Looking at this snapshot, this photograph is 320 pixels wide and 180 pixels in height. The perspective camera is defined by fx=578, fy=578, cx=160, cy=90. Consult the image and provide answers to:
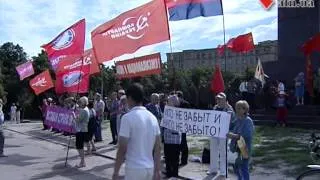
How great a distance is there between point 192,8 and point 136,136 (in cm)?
977

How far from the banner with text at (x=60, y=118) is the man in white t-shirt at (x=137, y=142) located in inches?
621

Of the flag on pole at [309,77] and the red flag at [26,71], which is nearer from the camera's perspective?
the flag on pole at [309,77]

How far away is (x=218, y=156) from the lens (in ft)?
41.6

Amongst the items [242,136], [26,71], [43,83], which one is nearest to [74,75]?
[43,83]

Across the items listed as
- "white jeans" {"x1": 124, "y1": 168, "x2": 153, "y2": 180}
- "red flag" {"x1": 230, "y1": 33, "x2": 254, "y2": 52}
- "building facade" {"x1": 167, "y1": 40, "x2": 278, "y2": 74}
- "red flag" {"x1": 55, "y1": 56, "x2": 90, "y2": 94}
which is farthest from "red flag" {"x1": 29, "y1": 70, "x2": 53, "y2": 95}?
"building facade" {"x1": 167, "y1": 40, "x2": 278, "y2": 74}

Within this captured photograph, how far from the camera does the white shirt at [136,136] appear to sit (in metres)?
6.61

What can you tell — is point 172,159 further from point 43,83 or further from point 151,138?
point 43,83

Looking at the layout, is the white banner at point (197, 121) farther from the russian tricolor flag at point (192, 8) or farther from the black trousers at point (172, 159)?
the russian tricolor flag at point (192, 8)

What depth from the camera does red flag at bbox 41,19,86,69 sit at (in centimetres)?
2138

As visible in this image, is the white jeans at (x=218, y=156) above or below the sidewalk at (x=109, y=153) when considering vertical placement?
above

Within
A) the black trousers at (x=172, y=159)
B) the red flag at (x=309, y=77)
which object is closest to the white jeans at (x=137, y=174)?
the black trousers at (x=172, y=159)

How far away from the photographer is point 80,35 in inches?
841

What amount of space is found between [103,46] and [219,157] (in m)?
8.16

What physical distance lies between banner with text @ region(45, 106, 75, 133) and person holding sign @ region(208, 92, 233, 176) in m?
10.4
